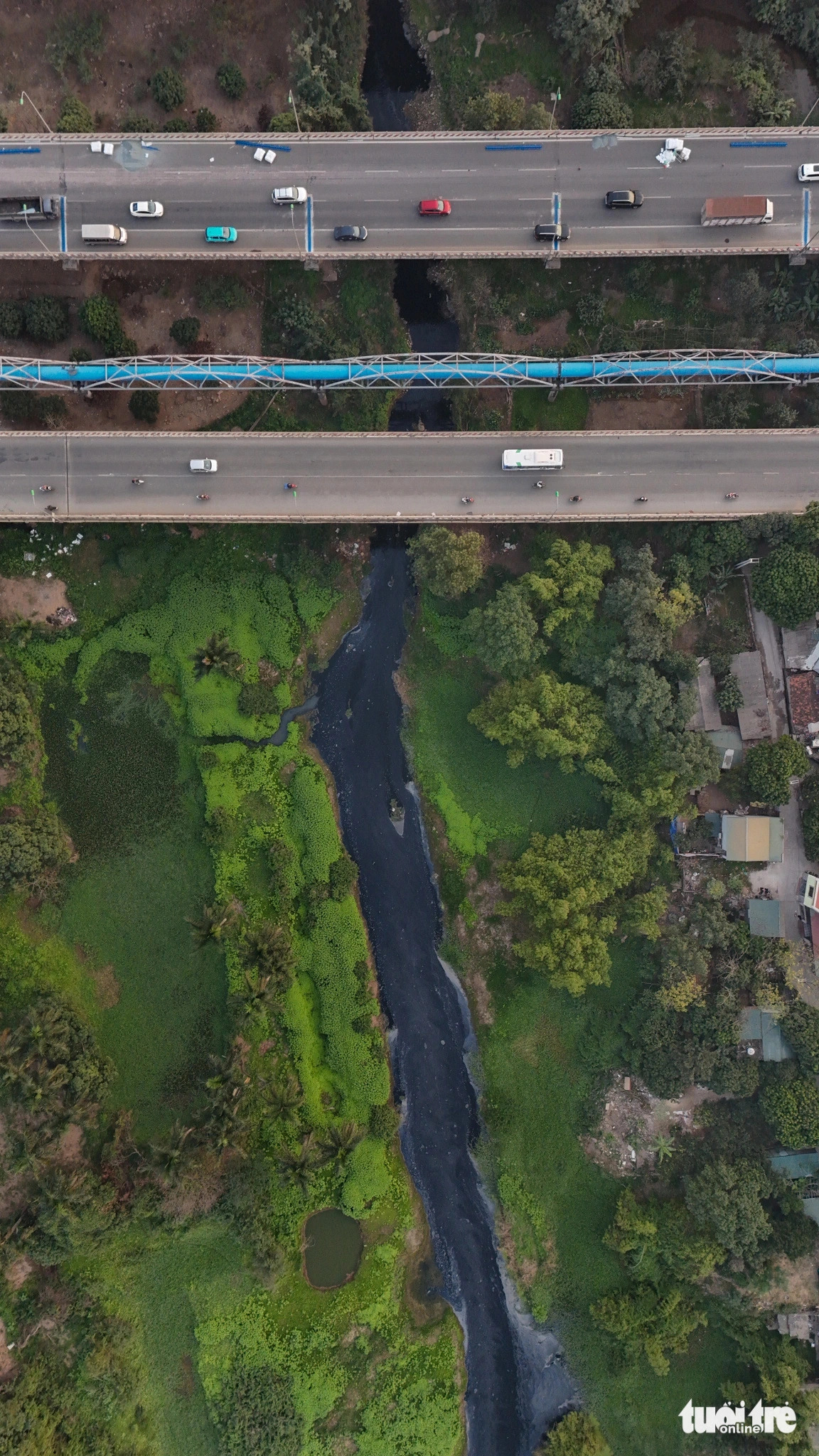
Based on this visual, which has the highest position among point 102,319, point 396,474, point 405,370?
point 102,319

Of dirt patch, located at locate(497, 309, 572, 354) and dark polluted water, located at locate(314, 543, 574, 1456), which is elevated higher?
dirt patch, located at locate(497, 309, 572, 354)

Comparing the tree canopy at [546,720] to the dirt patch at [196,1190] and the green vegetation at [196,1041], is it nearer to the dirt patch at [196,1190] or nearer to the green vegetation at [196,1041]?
the green vegetation at [196,1041]

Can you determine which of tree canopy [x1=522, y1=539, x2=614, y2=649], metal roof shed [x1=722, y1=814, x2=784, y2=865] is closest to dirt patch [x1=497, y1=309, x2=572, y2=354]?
tree canopy [x1=522, y1=539, x2=614, y2=649]

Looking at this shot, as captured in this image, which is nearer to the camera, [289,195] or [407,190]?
[289,195]

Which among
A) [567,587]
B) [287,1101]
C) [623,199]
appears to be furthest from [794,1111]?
[623,199]

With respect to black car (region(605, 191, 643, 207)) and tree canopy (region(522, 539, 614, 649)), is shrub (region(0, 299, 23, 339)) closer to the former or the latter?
tree canopy (region(522, 539, 614, 649))

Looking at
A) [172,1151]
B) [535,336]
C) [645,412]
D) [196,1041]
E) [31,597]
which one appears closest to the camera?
[172,1151]

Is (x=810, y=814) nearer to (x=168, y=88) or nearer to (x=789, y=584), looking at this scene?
(x=789, y=584)

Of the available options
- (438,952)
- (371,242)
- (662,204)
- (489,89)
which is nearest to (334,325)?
(371,242)
